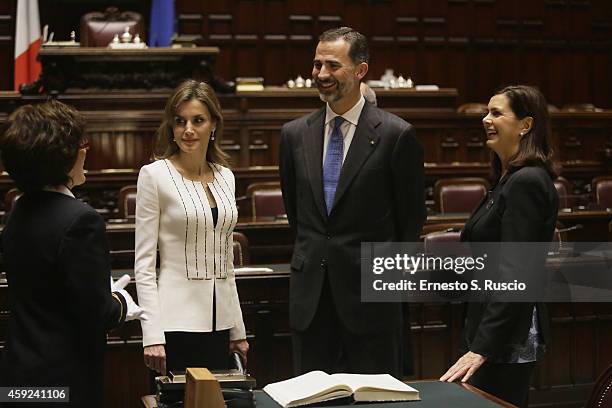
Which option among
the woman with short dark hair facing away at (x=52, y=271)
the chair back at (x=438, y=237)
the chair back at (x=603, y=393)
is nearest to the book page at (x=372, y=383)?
the chair back at (x=603, y=393)

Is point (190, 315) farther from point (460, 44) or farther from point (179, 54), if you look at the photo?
point (460, 44)

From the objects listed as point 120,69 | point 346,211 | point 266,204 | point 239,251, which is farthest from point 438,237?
point 120,69

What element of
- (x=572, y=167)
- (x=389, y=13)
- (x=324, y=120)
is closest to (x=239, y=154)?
(x=572, y=167)

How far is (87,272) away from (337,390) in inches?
27.2

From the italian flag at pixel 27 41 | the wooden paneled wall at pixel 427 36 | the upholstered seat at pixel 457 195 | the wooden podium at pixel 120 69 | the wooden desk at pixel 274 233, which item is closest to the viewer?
the wooden desk at pixel 274 233

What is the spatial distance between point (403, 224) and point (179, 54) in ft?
17.3

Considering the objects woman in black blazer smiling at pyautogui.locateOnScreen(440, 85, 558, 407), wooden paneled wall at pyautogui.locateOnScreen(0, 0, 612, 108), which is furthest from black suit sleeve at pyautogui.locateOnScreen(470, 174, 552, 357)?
wooden paneled wall at pyautogui.locateOnScreen(0, 0, 612, 108)

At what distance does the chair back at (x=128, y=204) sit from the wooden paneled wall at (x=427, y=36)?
450 cm

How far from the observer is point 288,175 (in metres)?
3.42

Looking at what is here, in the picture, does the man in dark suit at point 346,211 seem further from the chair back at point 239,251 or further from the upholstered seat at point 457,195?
the upholstered seat at point 457,195

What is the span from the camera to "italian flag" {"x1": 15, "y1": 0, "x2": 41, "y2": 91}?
9.91 m

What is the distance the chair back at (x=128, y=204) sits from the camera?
258 inches

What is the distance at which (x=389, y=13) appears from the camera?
11453 millimetres

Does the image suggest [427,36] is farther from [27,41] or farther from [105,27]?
[27,41]
